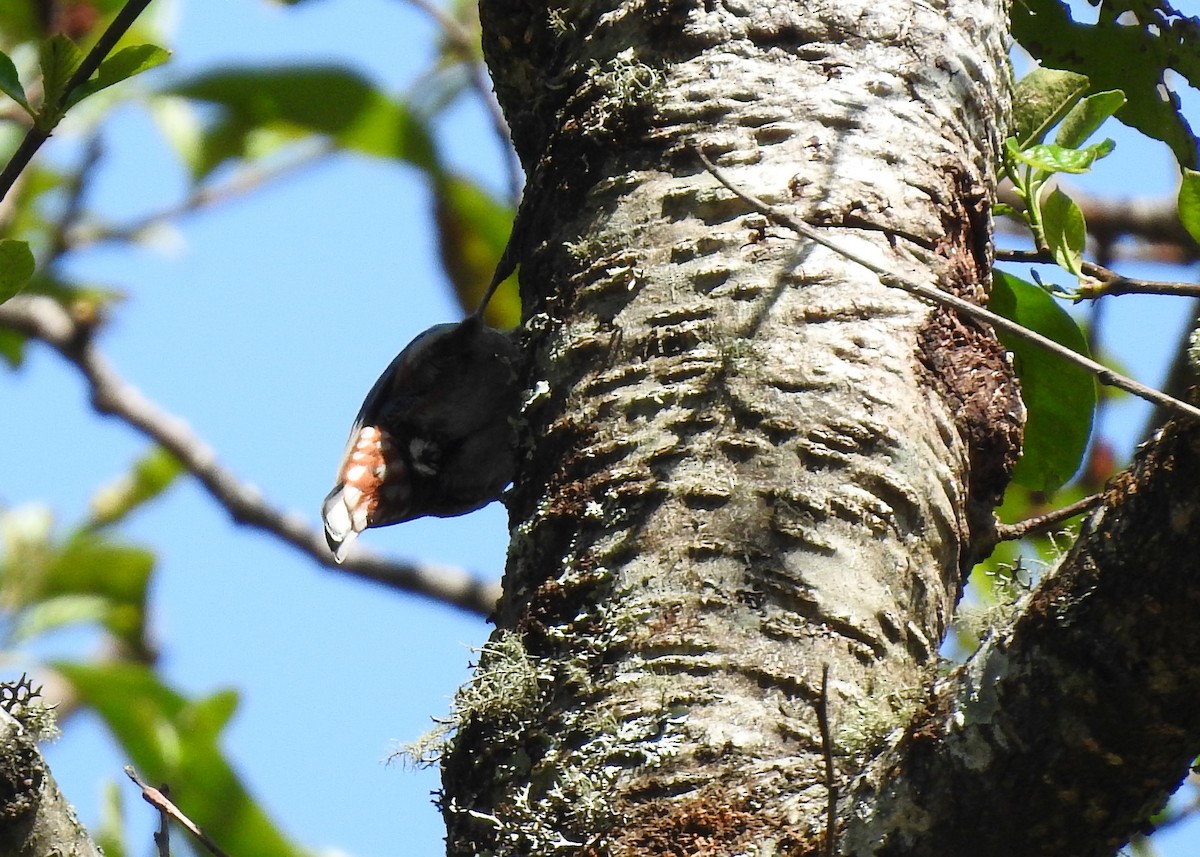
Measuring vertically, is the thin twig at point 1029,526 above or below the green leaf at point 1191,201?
above

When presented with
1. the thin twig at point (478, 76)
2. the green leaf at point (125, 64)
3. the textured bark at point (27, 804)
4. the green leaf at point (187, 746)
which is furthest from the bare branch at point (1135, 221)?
the textured bark at point (27, 804)

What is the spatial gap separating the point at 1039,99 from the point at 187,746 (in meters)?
2.54

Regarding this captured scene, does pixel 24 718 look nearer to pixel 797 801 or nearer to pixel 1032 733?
pixel 797 801

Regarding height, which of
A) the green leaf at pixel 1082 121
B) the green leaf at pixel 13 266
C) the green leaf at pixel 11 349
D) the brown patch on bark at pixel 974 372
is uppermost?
the green leaf at pixel 11 349

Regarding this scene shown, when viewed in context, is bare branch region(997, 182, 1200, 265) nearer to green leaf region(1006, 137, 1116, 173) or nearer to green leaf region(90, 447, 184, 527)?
green leaf region(1006, 137, 1116, 173)

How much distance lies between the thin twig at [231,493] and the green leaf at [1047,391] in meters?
2.44

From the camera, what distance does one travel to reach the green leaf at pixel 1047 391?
2.40m

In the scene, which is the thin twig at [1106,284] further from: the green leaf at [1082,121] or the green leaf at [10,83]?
the green leaf at [10,83]

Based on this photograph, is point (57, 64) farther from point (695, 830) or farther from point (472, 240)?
point (472, 240)

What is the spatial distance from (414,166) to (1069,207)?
129 inches

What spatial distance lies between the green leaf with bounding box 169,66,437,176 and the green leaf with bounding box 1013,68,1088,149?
283cm

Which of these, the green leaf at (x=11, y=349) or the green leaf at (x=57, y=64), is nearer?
the green leaf at (x=57, y=64)

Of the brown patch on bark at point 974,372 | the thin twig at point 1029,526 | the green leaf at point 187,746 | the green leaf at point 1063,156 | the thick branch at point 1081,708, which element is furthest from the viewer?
the green leaf at point 187,746

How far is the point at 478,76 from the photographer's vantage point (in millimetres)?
4574
